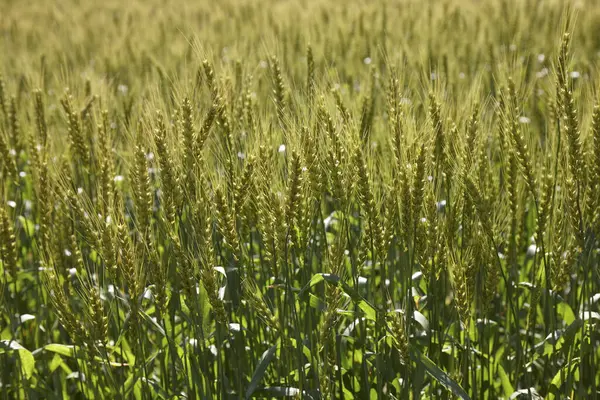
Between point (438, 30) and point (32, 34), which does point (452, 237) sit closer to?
point (438, 30)

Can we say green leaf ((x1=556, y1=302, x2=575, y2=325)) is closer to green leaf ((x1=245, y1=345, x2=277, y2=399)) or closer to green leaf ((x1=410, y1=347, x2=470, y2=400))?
green leaf ((x1=410, y1=347, x2=470, y2=400))

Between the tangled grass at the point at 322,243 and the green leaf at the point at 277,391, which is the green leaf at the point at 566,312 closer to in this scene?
the tangled grass at the point at 322,243

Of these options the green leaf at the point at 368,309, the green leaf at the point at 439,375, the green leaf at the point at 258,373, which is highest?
the green leaf at the point at 368,309

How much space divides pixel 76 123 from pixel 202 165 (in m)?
0.75

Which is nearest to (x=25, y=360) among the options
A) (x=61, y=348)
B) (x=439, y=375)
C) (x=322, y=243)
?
(x=61, y=348)

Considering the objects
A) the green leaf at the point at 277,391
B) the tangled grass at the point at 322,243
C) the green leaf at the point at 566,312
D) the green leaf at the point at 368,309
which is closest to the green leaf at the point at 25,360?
the tangled grass at the point at 322,243

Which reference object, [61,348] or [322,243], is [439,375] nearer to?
[322,243]

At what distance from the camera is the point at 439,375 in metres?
2.07

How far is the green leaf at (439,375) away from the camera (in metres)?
2.02

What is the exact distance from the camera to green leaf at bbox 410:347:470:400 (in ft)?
6.64

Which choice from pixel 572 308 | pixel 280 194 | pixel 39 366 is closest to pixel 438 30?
pixel 572 308

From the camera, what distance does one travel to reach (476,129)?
2307 millimetres

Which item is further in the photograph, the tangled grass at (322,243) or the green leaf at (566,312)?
the green leaf at (566,312)

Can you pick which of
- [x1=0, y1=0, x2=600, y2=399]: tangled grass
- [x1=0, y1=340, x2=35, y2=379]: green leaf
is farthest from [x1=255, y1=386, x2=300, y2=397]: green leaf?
[x1=0, y1=340, x2=35, y2=379]: green leaf
